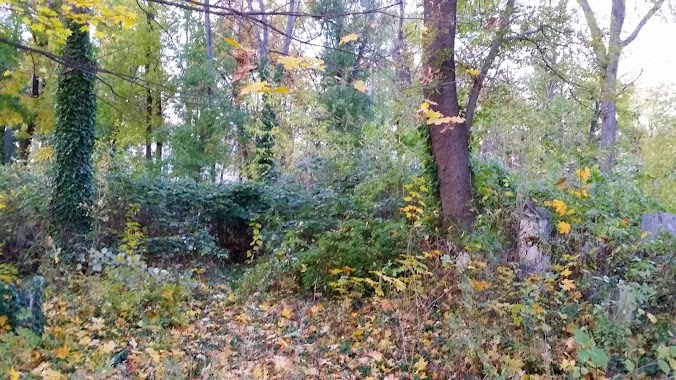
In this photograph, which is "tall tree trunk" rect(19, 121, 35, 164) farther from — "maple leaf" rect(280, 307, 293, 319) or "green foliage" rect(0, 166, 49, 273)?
"maple leaf" rect(280, 307, 293, 319)

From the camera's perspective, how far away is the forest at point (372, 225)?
3.81 metres

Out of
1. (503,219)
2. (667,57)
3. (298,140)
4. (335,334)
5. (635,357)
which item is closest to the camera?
(635,357)

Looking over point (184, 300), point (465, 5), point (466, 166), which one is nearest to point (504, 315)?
point (466, 166)

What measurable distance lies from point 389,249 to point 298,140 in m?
9.16

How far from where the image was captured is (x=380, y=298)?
5.38m

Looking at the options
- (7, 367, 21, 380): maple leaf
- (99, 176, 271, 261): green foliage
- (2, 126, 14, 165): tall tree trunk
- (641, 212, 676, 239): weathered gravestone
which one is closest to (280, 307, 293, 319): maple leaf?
(7, 367, 21, 380): maple leaf

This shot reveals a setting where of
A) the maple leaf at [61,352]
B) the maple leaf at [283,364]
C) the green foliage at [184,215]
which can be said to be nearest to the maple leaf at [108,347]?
the maple leaf at [61,352]

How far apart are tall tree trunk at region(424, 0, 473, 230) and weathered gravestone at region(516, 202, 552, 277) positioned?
787 millimetres

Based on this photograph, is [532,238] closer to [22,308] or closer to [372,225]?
[372,225]

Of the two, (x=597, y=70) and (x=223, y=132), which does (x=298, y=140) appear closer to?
(x=223, y=132)

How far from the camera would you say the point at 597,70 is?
6844 millimetres

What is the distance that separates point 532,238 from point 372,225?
78.6 inches

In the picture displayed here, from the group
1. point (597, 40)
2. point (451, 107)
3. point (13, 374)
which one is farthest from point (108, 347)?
point (597, 40)

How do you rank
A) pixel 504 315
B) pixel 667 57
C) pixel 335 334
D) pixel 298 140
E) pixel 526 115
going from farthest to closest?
pixel 298 140 < pixel 667 57 < pixel 526 115 < pixel 335 334 < pixel 504 315
